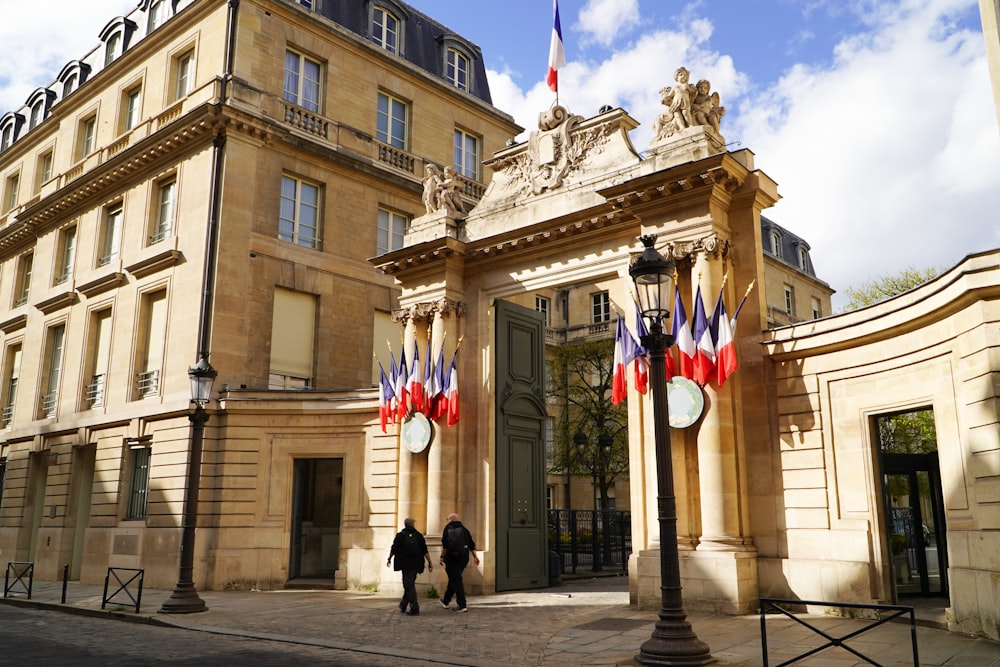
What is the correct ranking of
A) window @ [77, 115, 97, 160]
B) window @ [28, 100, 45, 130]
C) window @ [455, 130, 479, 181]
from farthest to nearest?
window @ [28, 100, 45, 130]
window @ [455, 130, 479, 181]
window @ [77, 115, 97, 160]

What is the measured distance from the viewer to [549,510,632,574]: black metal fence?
1986 cm

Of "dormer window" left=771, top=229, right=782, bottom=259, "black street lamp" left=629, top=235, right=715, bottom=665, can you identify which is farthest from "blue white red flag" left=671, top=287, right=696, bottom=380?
"dormer window" left=771, top=229, right=782, bottom=259

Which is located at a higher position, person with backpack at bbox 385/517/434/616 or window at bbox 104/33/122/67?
window at bbox 104/33/122/67

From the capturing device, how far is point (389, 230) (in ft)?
73.5

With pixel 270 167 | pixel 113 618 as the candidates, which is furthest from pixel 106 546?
pixel 270 167

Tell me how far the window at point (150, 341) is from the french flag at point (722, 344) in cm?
1320

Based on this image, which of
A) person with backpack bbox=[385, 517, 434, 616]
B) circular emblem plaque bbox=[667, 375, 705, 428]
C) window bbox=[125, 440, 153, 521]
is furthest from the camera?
window bbox=[125, 440, 153, 521]

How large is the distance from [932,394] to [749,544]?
11.1ft

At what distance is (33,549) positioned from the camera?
23.1 meters

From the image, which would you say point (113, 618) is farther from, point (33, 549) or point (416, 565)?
point (33, 549)

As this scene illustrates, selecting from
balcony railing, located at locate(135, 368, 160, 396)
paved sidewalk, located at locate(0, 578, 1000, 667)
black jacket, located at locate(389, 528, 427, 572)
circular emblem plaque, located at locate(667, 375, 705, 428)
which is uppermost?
balcony railing, located at locate(135, 368, 160, 396)

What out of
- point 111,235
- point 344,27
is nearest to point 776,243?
point 344,27

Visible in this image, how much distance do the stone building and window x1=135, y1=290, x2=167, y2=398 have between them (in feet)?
0.26

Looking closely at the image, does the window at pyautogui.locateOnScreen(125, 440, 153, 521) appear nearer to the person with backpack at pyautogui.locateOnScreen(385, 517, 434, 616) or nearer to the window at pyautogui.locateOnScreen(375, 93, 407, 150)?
the person with backpack at pyautogui.locateOnScreen(385, 517, 434, 616)
